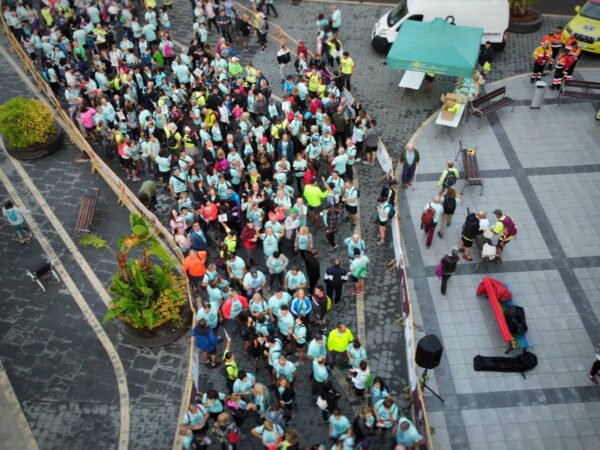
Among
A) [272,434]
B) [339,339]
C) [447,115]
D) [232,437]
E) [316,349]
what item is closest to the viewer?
[272,434]

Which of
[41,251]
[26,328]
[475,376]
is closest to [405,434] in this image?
[475,376]

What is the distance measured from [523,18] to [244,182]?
15.8 meters

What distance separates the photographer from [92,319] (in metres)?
15.1

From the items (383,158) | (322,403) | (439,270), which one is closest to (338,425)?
(322,403)

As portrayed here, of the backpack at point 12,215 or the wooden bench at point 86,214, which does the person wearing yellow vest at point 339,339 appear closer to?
the wooden bench at point 86,214

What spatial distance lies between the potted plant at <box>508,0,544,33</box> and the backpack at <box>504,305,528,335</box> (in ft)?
50.9

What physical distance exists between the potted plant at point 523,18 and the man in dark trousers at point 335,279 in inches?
648

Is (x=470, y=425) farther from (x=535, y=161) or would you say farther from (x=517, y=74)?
(x=517, y=74)

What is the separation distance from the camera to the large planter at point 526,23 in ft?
83.8

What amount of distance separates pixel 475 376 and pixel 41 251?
11527 millimetres

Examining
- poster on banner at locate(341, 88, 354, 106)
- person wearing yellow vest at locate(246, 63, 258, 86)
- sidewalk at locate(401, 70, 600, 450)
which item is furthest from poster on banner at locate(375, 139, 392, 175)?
person wearing yellow vest at locate(246, 63, 258, 86)

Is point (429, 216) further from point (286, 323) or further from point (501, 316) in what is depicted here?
point (286, 323)

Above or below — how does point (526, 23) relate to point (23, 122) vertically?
below

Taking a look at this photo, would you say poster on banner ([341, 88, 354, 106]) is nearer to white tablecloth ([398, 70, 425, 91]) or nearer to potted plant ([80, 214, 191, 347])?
white tablecloth ([398, 70, 425, 91])
